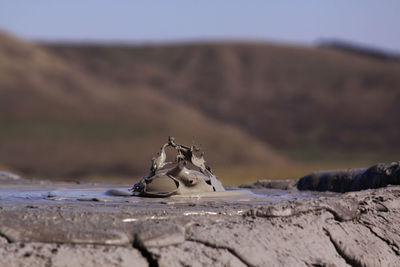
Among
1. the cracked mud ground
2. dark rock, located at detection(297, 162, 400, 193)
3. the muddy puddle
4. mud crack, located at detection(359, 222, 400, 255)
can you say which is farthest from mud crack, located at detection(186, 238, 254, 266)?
dark rock, located at detection(297, 162, 400, 193)

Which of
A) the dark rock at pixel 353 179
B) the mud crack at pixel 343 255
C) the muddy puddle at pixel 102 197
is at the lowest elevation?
the mud crack at pixel 343 255

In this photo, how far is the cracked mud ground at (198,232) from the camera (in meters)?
3.03

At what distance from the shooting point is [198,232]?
3336 millimetres

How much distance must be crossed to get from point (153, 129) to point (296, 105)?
34.1 feet

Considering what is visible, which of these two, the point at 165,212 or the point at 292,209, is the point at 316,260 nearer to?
the point at 292,209

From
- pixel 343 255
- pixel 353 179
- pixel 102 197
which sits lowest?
pixel 343 255

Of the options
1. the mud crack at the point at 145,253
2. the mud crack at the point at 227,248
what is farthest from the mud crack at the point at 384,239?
the mud crack at the point at 145,253

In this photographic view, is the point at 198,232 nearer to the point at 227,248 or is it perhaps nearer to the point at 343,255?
the point at 227,248

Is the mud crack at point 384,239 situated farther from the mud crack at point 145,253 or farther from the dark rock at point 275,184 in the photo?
the dark rock at point 275,184

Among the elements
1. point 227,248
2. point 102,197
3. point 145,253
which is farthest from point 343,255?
point 102,197

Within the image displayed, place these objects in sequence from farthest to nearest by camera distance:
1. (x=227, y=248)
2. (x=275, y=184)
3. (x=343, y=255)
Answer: (x=275, y=184), (x=343, y=255), (x=227, y=248)

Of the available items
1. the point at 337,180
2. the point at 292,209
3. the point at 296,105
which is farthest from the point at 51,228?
the point at 296,105

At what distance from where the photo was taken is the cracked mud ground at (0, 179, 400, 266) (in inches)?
119

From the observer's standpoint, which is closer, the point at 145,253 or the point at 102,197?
the point at 145,253
